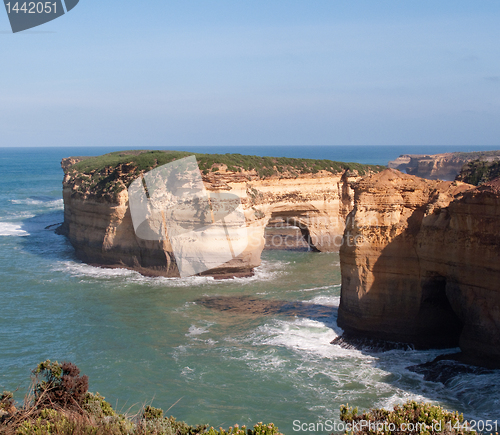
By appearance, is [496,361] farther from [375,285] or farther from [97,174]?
[97,174]

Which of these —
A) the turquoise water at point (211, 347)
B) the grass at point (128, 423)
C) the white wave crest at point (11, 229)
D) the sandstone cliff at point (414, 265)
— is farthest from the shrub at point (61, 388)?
the white wave crest at point (11, 229)

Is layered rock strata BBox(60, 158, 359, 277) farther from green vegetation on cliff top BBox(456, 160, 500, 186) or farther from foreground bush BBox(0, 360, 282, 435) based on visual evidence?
foreground bush BBox(0, 360, 282, 435)

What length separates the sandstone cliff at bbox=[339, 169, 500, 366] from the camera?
15398 mm

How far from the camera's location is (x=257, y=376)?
15.2 m

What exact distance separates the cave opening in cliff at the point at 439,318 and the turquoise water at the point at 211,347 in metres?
1.01

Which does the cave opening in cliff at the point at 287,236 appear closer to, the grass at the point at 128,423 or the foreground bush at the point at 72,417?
the foreground bush at the point at 72,417

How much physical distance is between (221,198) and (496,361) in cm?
1651

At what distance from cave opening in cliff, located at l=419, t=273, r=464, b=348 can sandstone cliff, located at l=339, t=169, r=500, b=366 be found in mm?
32

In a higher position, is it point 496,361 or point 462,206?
point 462,206

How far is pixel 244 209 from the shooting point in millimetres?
28281

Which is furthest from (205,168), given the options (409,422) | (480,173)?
(409,422)

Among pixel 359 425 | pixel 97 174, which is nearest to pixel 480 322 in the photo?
pixel 359 425

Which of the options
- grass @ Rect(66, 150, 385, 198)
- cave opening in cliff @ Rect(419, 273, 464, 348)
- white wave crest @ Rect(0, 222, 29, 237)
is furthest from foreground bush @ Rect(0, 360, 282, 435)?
white wave crest @ Rect(0, 222, 29, 237)

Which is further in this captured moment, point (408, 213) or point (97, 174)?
point (97, 174)
